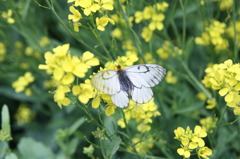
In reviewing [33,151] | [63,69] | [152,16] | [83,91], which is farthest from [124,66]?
[33,151]

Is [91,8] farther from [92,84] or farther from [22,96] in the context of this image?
[22,96]

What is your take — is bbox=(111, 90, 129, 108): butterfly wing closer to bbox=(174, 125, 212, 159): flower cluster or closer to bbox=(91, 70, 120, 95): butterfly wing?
bbox=(91, 70, 120, 95): butterfly wing

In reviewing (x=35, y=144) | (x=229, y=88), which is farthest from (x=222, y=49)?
(x=35, y=144)

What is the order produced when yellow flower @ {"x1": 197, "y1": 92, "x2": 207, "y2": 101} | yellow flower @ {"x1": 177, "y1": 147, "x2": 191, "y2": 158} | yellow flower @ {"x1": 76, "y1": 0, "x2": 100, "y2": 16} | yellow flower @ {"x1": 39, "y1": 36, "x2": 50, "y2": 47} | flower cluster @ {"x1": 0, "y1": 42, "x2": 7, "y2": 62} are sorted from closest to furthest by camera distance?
yellow flower @ {"x1": 177, "y1": 147, "x2": 191, "y2": 158} → yellow flower @ {"x1": 76, "y1": 0, "x2": 100, "y2": 16} → yellow flower @ {"x1": 197, "y1": 92, "x2": 207, "y2": 101} → yellow flower @ {"x1": 39, "y1": 36, "x2": 50, "y2": 47} → flower cluster @ {"x1": 0, "y1": 42, "x2": 7, "y2": 62}

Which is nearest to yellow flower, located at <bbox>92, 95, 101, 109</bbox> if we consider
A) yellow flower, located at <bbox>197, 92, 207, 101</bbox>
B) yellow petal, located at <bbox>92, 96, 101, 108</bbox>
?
yellow petal, located at <bbox>92, 96, 101, 108</bbox>

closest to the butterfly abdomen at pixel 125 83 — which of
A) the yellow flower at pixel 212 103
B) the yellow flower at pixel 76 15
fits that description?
the yellow flower at pixel 76 15

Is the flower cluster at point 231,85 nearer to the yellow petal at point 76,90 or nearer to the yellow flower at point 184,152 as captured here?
the yellow flower at point 184,152

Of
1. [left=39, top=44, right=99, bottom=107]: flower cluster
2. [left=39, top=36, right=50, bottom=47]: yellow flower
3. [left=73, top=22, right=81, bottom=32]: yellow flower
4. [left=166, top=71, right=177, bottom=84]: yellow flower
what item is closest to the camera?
[left=39, top=44, right=99, bottom=107]: flower cluster
